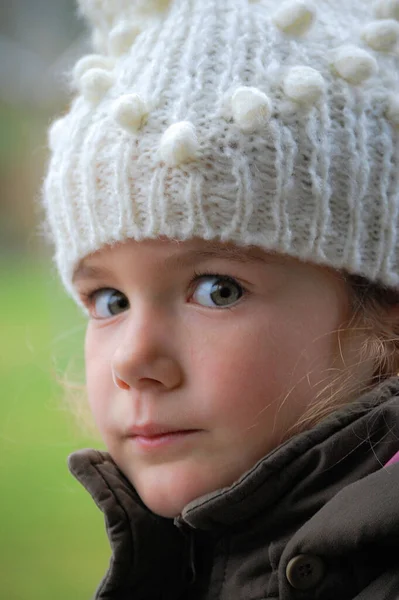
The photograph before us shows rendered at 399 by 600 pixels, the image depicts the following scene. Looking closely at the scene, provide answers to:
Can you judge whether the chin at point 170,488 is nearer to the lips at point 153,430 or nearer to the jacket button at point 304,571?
the lips at point 153,430

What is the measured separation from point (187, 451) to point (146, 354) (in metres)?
0.13

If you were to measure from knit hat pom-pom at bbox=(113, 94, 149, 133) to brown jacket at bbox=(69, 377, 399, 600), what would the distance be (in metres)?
0.41

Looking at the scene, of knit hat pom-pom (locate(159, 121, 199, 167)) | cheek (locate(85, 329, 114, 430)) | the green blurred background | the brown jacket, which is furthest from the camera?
the green blurred background

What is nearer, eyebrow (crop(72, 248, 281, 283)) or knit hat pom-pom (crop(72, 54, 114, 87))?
eyebrow (crop(72, 248, 281, 283))

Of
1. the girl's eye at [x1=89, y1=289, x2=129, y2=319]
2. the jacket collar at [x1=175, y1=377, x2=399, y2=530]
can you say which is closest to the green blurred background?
the girl's eye at [x1=89, y1=289, x2=129, y2=319]

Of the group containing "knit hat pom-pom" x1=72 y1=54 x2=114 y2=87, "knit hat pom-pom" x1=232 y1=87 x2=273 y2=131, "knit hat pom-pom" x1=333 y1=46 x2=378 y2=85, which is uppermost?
"knit hat pom-pom" x1=72 y1=54 x2=114 y2=87

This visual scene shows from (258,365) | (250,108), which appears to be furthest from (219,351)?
(250,108)

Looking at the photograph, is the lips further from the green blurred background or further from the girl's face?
the green blurred background

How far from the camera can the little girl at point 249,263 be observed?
0.85 meters

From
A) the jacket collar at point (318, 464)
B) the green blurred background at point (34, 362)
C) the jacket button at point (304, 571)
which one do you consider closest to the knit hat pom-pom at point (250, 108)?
the jacket collar at point (318, 464)

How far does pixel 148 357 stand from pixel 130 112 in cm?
29

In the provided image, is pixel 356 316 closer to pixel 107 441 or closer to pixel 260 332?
pixel 260 332

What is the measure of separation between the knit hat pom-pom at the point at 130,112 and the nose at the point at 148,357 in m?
0.23

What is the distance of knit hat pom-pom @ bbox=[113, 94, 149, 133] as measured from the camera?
0.89m
